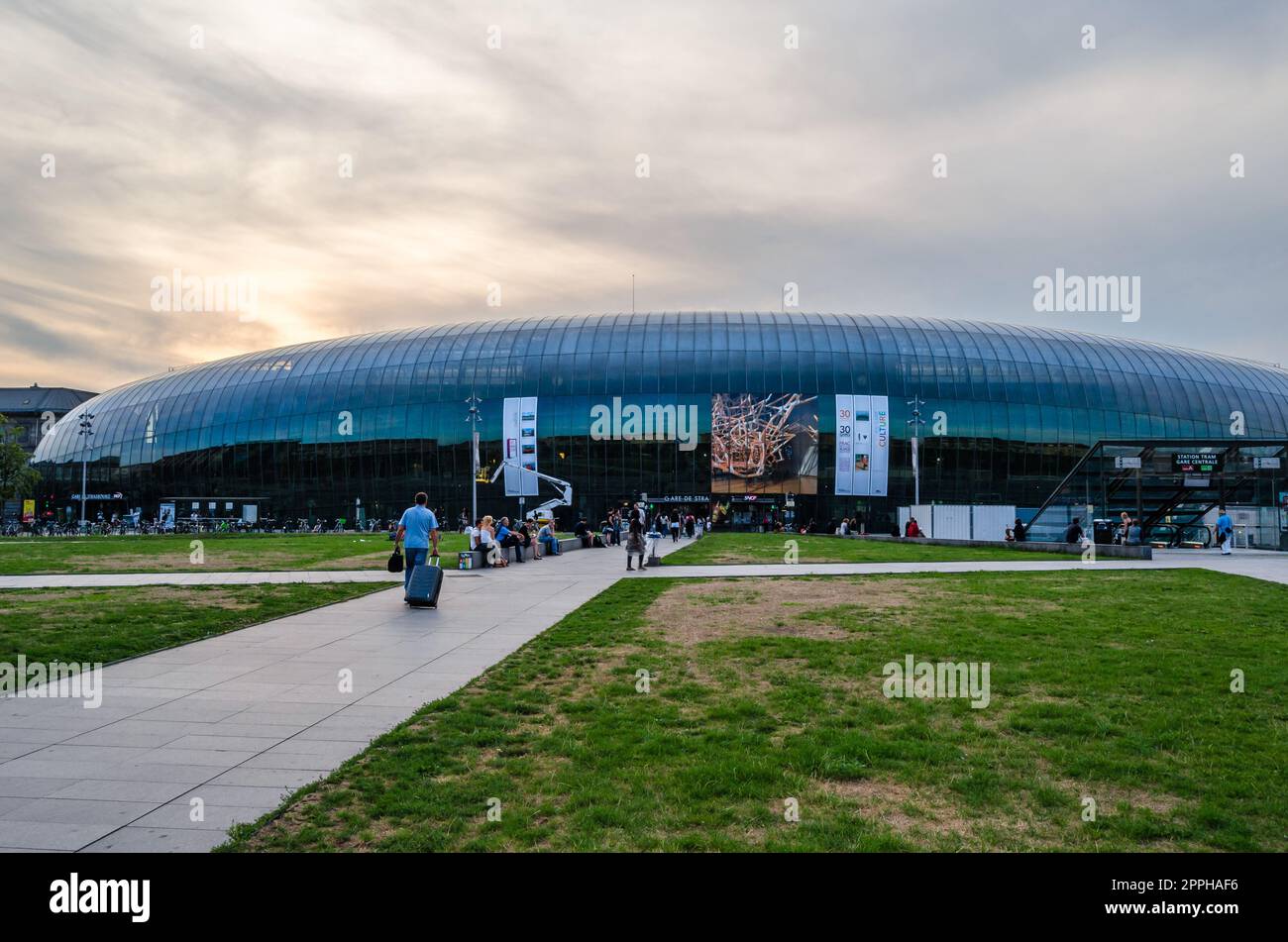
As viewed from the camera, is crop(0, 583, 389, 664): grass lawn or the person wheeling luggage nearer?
crop(0, 583, 389, 664): grass lawn

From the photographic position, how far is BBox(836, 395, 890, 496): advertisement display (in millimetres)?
70875

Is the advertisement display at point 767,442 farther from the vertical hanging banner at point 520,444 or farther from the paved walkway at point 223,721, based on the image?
the paved walkway at point 223,721

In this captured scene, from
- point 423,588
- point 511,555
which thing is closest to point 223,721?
point 423,588

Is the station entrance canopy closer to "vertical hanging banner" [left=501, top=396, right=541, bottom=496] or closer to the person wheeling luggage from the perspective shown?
the person wheeling luggage

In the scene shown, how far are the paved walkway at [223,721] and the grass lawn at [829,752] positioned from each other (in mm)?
507

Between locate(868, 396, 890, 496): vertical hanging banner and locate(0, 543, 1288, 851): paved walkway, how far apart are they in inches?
2351

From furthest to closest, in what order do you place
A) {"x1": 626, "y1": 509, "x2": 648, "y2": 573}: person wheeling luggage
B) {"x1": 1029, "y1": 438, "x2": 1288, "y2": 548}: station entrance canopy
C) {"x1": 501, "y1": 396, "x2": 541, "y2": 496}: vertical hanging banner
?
{"x1": 501, "y1": 396, "x2": 541, "y2": 496}: vertical hanging banner, {"x1": 1029, "y1": 438, "x2": 1288, "y2": 548}: station entrance canopy, {"x1": 626, "y1": 509, "x2": 648, "y2": 573}: person wheeling luggage

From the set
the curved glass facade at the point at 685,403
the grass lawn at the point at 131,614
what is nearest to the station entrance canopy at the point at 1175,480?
the curved glass facade at the point at 685,403

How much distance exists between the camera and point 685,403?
2840 inches

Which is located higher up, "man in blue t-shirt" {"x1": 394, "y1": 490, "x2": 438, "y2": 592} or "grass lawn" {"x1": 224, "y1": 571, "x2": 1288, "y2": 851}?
"man in blue t-shirt" {"x1": 394, "y1": 490, "x2": 438, "y2": 592}

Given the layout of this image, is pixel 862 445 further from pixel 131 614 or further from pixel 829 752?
pixel 829 752

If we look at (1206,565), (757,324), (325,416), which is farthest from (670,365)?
(1206,565)

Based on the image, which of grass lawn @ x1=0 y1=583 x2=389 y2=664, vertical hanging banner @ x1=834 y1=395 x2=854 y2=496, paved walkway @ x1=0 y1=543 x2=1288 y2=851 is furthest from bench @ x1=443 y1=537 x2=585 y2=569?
vertical hanging banner @ x1=834 y1=395 x2=854 y2=496

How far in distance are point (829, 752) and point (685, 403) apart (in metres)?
66.2
